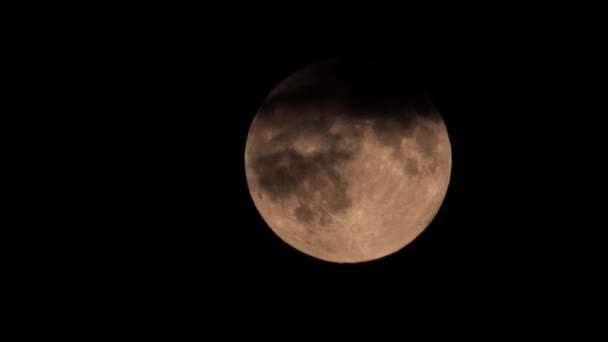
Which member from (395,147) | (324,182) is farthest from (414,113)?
(324,182)

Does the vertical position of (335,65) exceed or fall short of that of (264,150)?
it exceeds it

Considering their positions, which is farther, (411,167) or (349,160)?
(411,167)

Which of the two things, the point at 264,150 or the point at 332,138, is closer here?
the point at 332,138

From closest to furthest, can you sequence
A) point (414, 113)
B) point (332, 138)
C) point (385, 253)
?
1. point (332, 138)
2. point (414, 113)
3. point (385, 253)

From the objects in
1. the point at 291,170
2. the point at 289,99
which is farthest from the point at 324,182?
the point at 289,99

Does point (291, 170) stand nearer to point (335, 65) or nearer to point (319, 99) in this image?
point (319, 99)

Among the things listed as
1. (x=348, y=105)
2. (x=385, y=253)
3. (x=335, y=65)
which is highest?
(x=335, y=65)

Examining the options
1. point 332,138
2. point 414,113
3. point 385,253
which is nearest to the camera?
point 332,138
